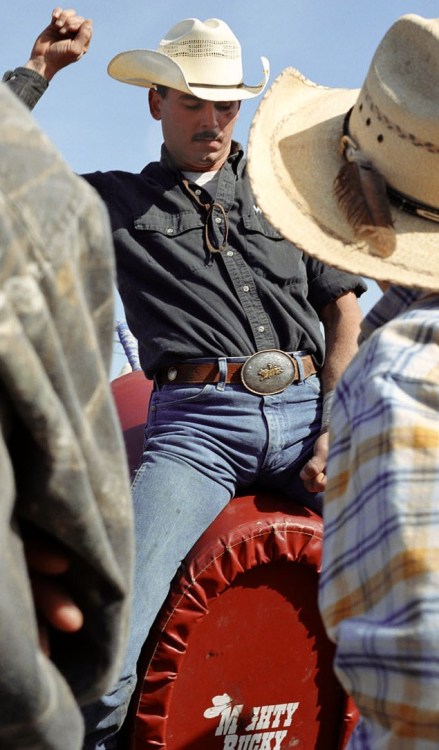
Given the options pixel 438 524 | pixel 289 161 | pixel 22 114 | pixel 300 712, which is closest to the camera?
pixel 22 114

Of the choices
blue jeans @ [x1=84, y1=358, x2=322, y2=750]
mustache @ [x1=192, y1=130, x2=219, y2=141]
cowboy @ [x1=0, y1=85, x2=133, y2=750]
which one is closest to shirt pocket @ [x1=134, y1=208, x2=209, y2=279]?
mustache @ [x1=192, y1=130, x2=219, y2=141]

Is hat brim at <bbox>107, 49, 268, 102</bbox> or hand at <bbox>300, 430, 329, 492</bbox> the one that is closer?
hand at <bbox>300, 430, 329, 492</bbox>

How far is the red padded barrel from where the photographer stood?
97.5 inches

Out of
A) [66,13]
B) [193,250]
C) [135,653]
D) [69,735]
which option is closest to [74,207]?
[69,735]

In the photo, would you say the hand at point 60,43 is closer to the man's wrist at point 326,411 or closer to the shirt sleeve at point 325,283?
the shirt sleeve at point 325,283

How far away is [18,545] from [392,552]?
491 mm

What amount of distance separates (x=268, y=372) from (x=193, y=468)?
0.35 metres

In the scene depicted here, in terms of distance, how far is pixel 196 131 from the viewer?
2957 mm

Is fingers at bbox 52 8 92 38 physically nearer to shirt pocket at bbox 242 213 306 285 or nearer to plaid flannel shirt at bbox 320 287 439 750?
shirt pocket at bbox 242 213 306 285

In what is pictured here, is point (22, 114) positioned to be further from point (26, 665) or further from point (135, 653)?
point (135, 653)

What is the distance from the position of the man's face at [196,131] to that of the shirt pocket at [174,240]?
0.19 meters

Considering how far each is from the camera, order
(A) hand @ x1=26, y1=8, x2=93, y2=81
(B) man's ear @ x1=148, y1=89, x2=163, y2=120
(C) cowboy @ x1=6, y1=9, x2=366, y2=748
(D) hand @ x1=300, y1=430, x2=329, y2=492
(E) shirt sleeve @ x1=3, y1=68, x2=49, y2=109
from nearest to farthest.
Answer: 1. (C) cowboy @ x1=6, y1=9, x2=366, y2=748
2. (D) hand @ x1=300, y1=430, x2=329, y2=492
3. (E) shirt sleeve @ x1=3, y1=68, x2=49, y2=109
4. (A) hand @ x1=26, y1=8, x2=93, y2=81
5. (B) man's ear @ x1=148, y1=89, x2=163, y2=120

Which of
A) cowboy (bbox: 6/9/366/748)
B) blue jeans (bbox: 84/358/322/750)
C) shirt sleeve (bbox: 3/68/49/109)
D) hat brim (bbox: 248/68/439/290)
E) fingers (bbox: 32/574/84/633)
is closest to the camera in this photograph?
fingers (bbox: 32/574/84/633)

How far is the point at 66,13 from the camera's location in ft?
9.48
